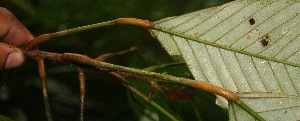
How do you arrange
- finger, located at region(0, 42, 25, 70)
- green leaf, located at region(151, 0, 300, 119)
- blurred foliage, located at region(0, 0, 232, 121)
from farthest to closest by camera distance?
blurred foliage, located at region(0, 0, 232, 121) → finger, located at region(0, 42, 25, 70) → green leaf, located at region(151, 0, 300, 119)

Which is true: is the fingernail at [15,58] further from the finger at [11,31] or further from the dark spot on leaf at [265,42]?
the dark spot on leaf at [265,42]

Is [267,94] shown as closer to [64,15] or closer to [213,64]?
[213,64]

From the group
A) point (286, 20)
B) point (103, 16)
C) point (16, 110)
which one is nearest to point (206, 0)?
point (103, 16)

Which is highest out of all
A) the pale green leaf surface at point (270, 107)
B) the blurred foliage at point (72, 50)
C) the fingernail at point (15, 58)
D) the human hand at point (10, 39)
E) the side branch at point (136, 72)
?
the blurred foliage at point (72, 50)

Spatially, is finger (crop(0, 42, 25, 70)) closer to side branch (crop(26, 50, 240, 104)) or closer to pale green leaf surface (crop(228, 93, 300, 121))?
side branch (crop(26, 50, 240, 104))

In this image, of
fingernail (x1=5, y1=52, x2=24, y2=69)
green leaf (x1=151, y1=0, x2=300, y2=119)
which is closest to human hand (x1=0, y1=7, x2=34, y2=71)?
fingernail (x1=5, y1=52, x2=24, y2=69)

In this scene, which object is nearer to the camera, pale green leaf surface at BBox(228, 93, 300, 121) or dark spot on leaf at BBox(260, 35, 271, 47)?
pale green leaf surface at BBox(228, 93, 300, 121)

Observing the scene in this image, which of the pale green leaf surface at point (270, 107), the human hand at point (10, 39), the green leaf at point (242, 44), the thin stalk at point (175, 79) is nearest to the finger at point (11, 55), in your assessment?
the human hand at point (10, 39)
